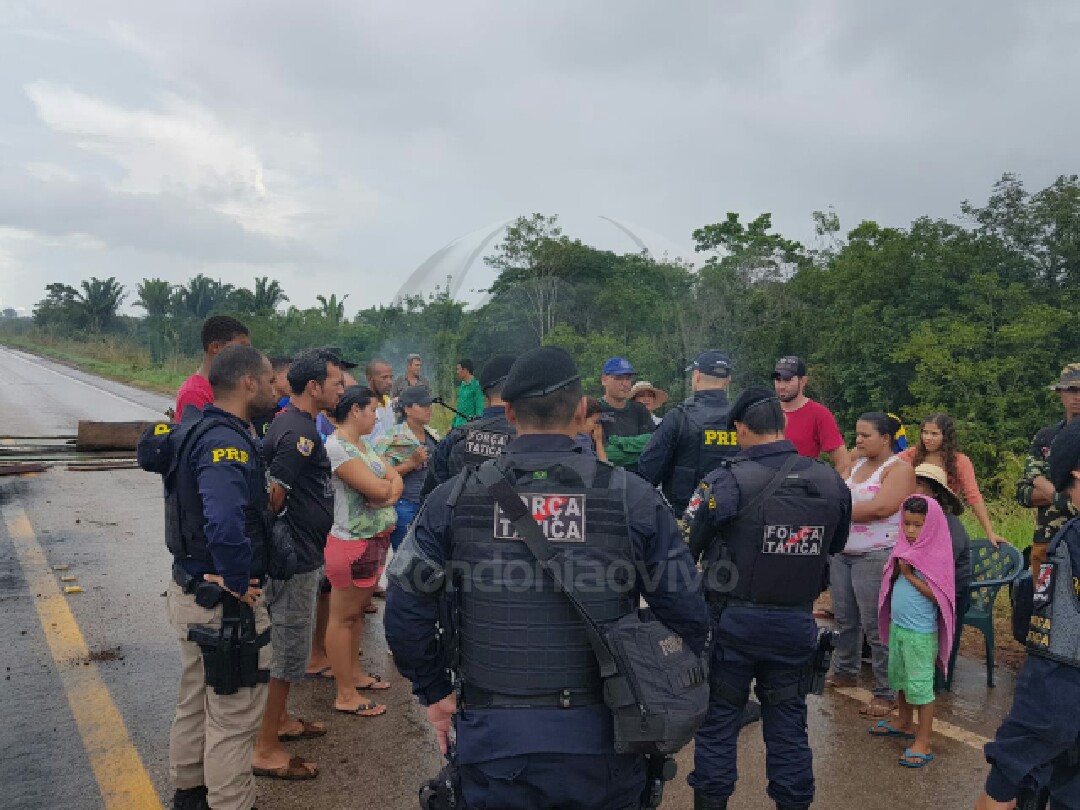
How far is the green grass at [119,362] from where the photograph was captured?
→ 3423cm

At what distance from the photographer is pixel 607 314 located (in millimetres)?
22578

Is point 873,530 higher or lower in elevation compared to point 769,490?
lower

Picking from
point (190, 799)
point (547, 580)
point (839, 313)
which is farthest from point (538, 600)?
point (839, 313)

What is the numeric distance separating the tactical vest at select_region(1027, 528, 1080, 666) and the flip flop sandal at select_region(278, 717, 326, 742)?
319 centimetres

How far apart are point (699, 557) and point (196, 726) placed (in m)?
2.15

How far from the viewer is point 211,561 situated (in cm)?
329

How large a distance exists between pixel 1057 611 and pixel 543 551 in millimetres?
1662

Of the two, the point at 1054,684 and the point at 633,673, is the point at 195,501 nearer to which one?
the point at 633,673

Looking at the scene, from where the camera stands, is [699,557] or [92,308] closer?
[699,557]

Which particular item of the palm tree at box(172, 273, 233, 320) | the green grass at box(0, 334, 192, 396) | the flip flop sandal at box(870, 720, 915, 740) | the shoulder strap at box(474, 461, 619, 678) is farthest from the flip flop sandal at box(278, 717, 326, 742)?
the palm tree at box(172, 273, 233, 320)

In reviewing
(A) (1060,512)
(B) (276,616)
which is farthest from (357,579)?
(A) (1060,512)

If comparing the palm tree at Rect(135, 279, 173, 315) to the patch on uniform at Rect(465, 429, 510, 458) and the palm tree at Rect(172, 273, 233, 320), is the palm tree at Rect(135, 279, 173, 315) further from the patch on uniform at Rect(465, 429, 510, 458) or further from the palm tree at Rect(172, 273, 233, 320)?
the patch on uniform at Rect(465, 429, 510, 458)

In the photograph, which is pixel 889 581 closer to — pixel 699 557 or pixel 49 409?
pixel 699 557

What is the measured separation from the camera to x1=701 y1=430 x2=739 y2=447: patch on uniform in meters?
4.87
